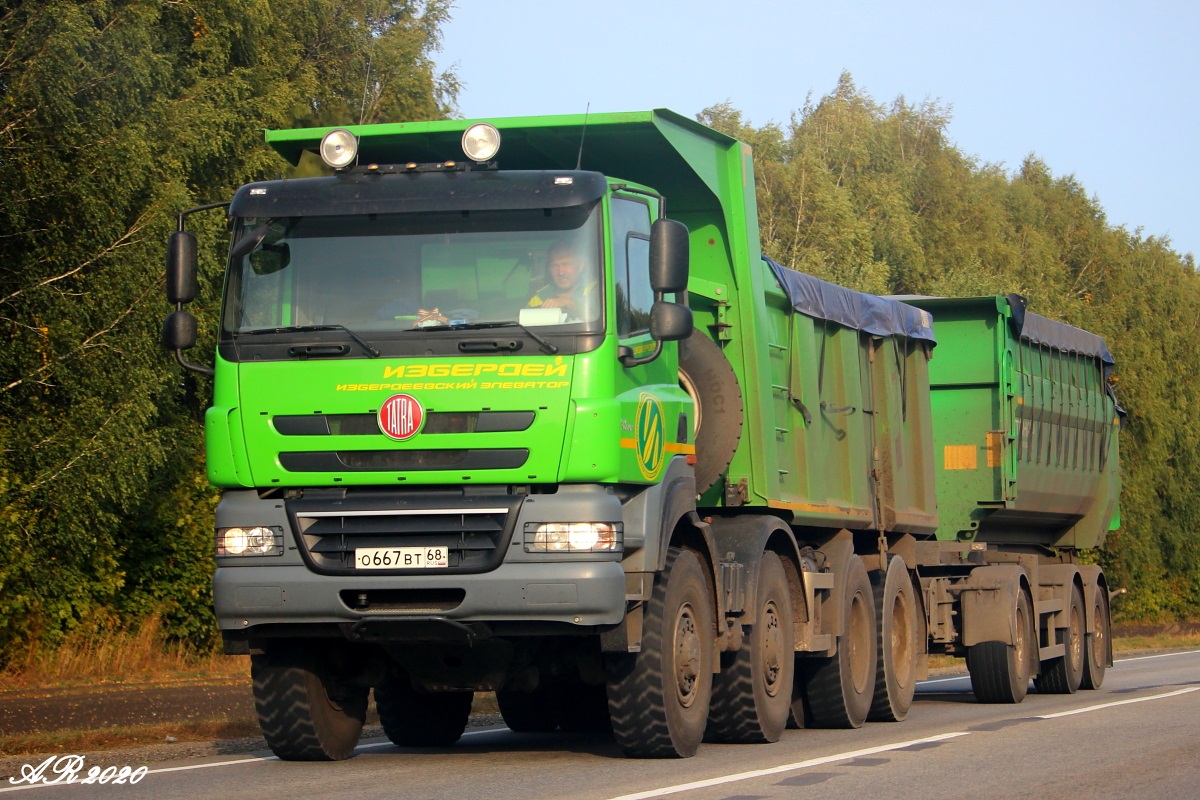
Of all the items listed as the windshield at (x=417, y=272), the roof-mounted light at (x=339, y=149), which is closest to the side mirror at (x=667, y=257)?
the windshield at (x=417, y=272)

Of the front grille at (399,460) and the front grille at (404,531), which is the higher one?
the front grille at (399,460)

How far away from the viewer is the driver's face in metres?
9.12

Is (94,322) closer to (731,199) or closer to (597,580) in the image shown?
(731,199)

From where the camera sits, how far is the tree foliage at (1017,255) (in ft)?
164

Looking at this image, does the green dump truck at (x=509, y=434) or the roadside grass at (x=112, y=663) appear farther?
the roadside grass at (x=112, y=663)

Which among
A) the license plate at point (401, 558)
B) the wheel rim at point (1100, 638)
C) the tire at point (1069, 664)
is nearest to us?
the license plate at point (401, 558)

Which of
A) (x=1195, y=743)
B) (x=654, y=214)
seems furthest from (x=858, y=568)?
(x=654, y=214)

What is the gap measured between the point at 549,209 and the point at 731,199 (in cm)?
249

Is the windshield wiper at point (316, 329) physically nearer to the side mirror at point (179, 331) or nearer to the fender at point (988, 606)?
the side mirror at point (179, 331)

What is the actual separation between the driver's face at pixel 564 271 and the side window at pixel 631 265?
246 mm

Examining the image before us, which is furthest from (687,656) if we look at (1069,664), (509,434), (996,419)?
(1069,664)

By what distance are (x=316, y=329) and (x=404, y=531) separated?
1237 millimetres

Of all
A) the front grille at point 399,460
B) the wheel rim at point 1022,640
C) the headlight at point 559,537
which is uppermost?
the front grille at point 399,460

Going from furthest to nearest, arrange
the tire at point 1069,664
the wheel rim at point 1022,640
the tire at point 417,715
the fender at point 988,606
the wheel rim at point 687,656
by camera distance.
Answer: the tire at point 1069,664 < the wheel rim at point 1022,640 < the fender at point 988,606 < the tire at point 417,715 < the wheel rim at point 687,656
